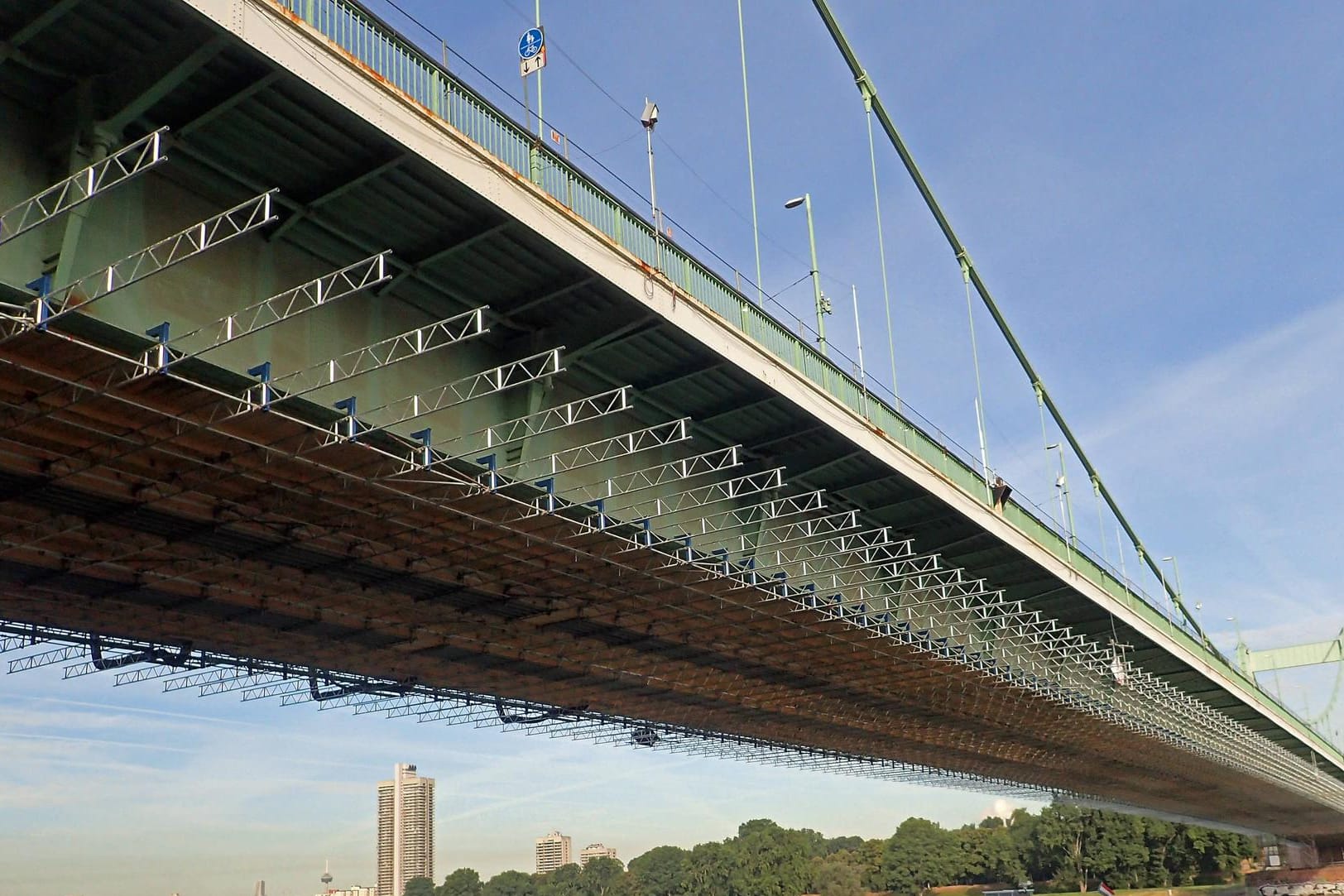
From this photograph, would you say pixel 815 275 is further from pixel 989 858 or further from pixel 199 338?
pixel 989 858

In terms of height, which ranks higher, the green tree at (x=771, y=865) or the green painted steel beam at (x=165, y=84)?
the green painted steel beam at (x=165, y=84)

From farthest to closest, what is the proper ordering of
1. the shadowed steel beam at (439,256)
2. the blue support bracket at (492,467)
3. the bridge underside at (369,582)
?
the blue support bracket at (492,467)
the bridge underside at (369,582)
the shadowed steel beam at (439,256)

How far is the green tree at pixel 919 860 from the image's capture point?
15838 cm

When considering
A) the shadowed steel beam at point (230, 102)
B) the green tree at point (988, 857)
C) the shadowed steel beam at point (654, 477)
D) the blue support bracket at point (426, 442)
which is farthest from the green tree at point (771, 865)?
the shadowed steel beam at point (230, 102)

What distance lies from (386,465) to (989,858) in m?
151

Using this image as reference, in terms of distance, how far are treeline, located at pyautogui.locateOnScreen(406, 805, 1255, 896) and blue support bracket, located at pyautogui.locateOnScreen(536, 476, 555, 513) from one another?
4996 inches

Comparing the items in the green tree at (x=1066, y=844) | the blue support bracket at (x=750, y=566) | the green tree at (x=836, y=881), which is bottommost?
the green tree at (x=836, y=881)

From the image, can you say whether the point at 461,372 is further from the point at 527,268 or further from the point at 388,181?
the point at 388,181

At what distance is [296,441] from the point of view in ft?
68.2

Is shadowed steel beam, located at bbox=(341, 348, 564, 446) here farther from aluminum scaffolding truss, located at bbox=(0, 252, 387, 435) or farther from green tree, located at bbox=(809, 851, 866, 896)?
green tree, located at bbox=(809, 851, 866, 896)

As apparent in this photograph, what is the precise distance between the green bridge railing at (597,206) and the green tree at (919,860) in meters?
138

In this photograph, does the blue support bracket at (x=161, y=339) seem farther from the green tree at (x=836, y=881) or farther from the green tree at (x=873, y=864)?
the green tree at (x=873, y=864)

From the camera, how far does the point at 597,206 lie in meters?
19.9

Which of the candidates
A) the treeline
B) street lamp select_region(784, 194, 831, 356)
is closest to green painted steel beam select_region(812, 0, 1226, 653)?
street lamp select_region(784, 194, 831, 356)
